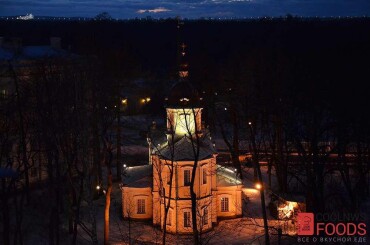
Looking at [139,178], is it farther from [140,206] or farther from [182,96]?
[182,96]

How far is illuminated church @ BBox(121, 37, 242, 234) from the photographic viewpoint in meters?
25.3

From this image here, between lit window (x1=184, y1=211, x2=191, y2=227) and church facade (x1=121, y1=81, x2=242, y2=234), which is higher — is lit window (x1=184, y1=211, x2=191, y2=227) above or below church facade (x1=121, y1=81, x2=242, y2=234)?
below

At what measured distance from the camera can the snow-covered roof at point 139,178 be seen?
27.1 m

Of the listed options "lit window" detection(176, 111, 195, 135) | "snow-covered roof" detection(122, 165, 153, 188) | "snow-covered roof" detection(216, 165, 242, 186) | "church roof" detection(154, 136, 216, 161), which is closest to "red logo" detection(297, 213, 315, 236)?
"church roof" detection(154, 136, 216, 161)

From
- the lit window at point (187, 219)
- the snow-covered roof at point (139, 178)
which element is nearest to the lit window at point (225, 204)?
the lit window at point (187, 219)

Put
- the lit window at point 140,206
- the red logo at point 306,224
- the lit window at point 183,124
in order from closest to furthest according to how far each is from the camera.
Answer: the red logo at point 306,224, the lit window at point 183,124, the lit window at point 140,206

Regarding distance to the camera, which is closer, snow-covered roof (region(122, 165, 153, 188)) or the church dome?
the church dome

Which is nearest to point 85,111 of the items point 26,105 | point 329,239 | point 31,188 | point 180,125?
point 26,105

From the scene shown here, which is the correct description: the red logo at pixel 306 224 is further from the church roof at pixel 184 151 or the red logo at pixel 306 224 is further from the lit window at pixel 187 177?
the lit window at pixel 187 177

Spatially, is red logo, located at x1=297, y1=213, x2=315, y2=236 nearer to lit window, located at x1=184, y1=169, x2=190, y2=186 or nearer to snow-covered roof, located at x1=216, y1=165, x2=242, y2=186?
lit window, located at x1=184, y1=169, x2=190, y2=186

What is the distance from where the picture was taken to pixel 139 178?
2734 centimetres

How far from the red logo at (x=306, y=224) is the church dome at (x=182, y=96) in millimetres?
8826

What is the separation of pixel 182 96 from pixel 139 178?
15.2ft

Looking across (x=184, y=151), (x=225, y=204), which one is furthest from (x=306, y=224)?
(x=225, y=204)
